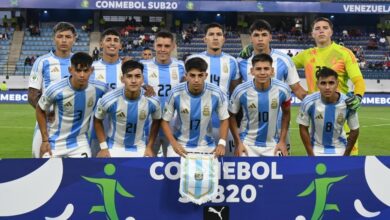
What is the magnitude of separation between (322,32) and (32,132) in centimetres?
988

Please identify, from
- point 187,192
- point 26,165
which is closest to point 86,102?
point 26,165

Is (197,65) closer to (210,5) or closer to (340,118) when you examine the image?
(340,118)

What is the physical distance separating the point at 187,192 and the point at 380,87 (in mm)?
28124

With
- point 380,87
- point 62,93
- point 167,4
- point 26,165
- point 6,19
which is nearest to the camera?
point 26,165

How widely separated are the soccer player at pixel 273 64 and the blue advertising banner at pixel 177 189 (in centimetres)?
156

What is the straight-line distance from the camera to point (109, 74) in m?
5.66

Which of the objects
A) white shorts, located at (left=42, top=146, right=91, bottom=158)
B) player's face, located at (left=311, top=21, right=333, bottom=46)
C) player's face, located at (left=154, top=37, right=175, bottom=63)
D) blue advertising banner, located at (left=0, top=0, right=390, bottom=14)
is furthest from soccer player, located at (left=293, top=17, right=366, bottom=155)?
blue advertising banner, located at (left=0, top=0, right=390, bottom=14)

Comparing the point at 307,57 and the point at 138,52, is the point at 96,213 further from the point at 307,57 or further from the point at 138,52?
the point at 138,52

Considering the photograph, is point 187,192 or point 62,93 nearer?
point 187,192

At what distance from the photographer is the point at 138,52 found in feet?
119

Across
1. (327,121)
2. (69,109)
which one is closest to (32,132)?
(69,109)

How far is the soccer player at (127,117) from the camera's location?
4.88 metres

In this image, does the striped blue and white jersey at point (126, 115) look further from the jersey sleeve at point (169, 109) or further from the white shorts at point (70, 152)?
the white shorts at point (70, 152)

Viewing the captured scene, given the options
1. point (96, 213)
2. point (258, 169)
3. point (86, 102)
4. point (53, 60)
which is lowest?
point (96, 213)
